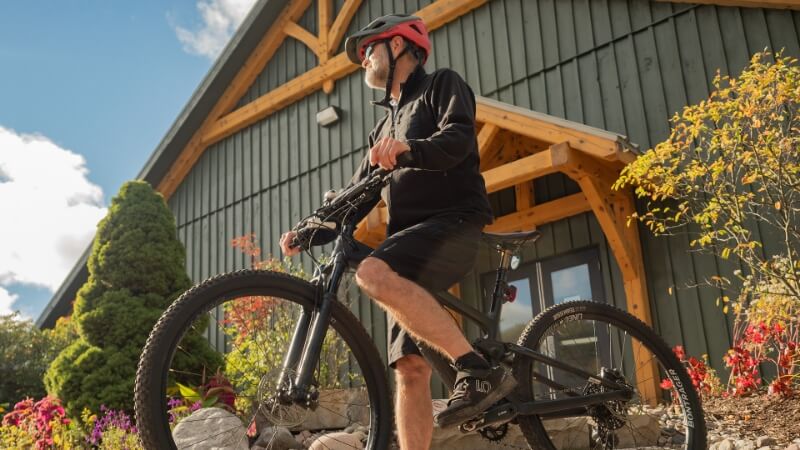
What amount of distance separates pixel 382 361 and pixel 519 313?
5.75m

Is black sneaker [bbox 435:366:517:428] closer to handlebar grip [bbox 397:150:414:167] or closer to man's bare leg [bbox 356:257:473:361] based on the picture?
man's bare leg [bbox 356:257:473:361]

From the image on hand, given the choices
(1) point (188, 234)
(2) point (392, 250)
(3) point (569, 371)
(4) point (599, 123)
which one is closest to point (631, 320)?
(3) point (569, 371)

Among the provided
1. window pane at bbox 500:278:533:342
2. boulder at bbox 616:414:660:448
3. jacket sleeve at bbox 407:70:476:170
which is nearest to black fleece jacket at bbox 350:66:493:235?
jacket sleeve at bbox 407:70:476:170

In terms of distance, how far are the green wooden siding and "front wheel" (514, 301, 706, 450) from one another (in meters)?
3.47

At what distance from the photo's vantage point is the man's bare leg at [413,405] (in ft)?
8.73

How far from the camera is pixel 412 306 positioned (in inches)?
96.0

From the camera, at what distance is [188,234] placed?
12.8m

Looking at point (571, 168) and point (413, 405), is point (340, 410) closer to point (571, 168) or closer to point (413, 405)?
point (413, 405)

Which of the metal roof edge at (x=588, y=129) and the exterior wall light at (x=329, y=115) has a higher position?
the exterior wall light at (x=329, y=115)

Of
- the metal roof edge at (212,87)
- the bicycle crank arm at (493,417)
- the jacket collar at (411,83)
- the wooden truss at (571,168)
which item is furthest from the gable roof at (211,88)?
the bicycle crank arm at (493,417)

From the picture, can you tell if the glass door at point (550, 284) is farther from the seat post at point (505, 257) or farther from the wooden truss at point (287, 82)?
the seat post at point (505, 257)

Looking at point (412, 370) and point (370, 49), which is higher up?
point (370, 49)

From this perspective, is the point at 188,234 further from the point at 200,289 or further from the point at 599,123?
the point at 200,289

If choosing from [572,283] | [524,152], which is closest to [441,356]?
[572,283]
